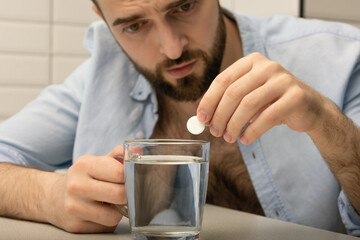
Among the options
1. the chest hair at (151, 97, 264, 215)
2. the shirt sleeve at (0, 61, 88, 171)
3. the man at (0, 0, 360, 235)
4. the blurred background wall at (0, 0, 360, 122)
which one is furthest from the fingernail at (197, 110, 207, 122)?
the blurred background wall at (0, 0, 360, 122)

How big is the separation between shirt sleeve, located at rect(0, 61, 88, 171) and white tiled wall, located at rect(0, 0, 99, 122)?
125 centimetres

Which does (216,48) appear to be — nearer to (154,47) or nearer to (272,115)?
(154,47)

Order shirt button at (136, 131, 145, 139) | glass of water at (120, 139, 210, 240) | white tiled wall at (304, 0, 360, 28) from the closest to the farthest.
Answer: glass of water at (120, 139, 210, 240), shirt button at (136, 131, 145, 139), white tiled wall at (304, 0, 360, 28)

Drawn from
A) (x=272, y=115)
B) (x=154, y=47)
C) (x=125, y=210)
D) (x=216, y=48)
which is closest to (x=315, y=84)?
(x=216, y=48)

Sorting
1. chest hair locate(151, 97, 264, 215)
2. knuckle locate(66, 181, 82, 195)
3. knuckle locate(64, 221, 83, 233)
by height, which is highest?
knuckle locate(66, 181, 82, 195)

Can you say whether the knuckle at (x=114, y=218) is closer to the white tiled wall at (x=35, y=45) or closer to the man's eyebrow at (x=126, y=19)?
the man's eyebrow at (x=126, y=19)

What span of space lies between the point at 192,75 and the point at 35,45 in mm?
1758

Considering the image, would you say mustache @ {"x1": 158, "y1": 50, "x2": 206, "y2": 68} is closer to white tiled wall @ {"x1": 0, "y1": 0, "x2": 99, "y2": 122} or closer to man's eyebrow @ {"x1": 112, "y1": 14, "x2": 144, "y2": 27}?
man's eyebrow @ {"x1": 112, "y1": 14, "x2": 144, "y2": 27}

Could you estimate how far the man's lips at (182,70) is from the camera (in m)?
1.22

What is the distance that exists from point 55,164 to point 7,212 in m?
0.61

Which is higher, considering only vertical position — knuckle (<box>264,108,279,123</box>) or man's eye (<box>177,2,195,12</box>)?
man's eye (<box>177,2,195,12</box>)

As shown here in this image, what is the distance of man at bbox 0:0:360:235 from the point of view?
0.76 meters

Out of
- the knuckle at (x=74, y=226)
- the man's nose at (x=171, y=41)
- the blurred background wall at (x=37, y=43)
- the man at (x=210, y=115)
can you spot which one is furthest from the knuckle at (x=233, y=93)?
the blurred background wall at (x=37, y=43)

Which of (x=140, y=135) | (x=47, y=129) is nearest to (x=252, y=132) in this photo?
(x=140, y=135)
